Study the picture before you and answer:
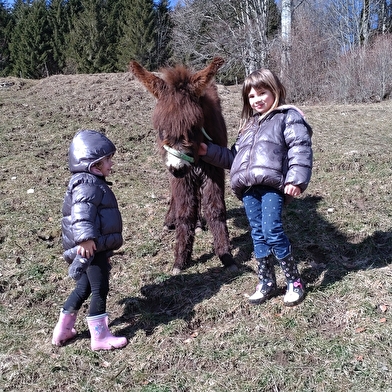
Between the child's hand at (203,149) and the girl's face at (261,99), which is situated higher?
the girl's face at (261,99)

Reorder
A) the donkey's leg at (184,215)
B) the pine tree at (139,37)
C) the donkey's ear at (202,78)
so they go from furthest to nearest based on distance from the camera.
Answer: the pine tree at (139,37) → the donkey's leg at (184,215) → the donkey's ear at (202,78)

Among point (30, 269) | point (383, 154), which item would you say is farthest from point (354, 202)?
point (30, 269)

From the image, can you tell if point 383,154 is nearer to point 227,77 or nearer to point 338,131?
point 338,131

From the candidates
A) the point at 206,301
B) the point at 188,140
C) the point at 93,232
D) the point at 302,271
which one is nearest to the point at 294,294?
the point at 302,271

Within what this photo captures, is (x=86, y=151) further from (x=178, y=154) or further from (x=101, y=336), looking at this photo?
(x=101, y=336)

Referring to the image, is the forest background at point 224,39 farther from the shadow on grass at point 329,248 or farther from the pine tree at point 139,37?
the shadow on grass at point 329,248

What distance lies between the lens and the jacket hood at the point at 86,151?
3062 millimetres

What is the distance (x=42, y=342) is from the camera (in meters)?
3.18

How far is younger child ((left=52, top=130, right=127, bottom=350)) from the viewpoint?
116 inches

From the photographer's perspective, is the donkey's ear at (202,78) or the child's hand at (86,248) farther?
the donkey's ear at (202,78)

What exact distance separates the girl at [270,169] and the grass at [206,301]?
27 centimetres

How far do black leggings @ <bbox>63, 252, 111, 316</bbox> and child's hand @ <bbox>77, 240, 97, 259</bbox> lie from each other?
15cm

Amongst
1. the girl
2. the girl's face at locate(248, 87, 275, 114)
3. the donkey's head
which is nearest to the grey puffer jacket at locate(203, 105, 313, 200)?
the girl

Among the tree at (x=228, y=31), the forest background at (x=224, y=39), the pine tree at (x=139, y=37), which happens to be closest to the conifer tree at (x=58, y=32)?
the forest background at (x=224, y=39)
